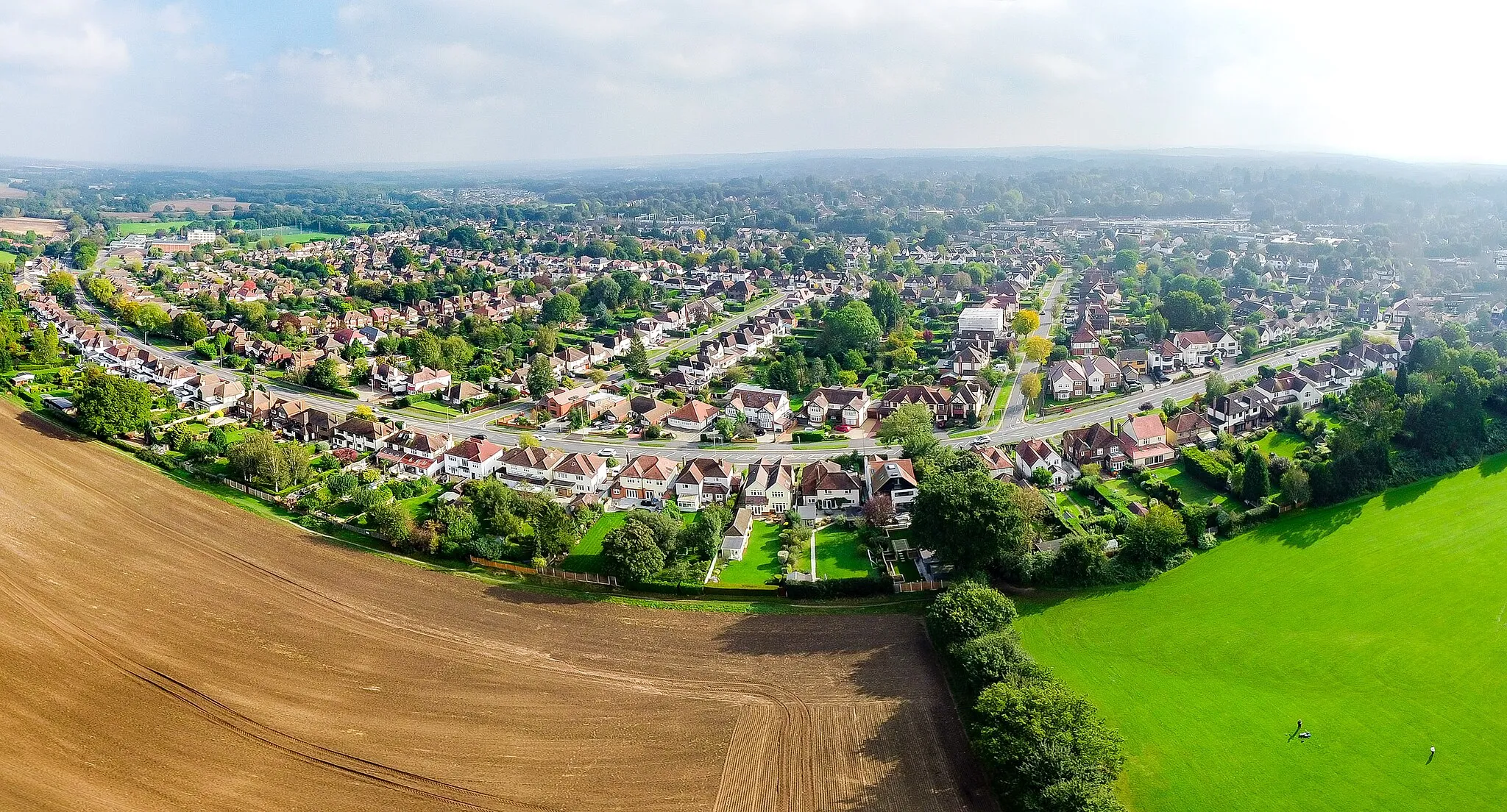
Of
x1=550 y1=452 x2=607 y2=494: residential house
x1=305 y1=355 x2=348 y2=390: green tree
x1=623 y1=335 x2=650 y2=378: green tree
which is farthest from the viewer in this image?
x1=623 y1=335 x2=650 y2=378: green tree

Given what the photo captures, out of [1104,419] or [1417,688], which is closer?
[1417,688]

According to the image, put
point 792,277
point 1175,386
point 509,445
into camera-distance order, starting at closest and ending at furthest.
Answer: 1. point 509,445
2. point 1175,386
3. point 792,277

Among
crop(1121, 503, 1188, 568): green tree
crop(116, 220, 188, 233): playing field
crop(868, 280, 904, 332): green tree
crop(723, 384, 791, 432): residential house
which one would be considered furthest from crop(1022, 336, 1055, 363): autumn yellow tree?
crop(116, 220, 188, 233): playing field

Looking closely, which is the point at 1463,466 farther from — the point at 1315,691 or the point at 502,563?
the point at 502,563

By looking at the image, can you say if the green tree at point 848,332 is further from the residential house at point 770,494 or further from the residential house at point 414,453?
the residential house at point 414,453

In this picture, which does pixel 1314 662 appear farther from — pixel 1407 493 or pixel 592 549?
pixel 592 549

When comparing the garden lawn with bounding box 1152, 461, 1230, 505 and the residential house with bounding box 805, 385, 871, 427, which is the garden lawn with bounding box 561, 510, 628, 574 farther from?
the garden lawn with bounding box 1152, 461, 1230, 505

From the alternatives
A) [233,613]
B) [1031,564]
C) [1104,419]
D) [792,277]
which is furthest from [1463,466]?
[792,277]
